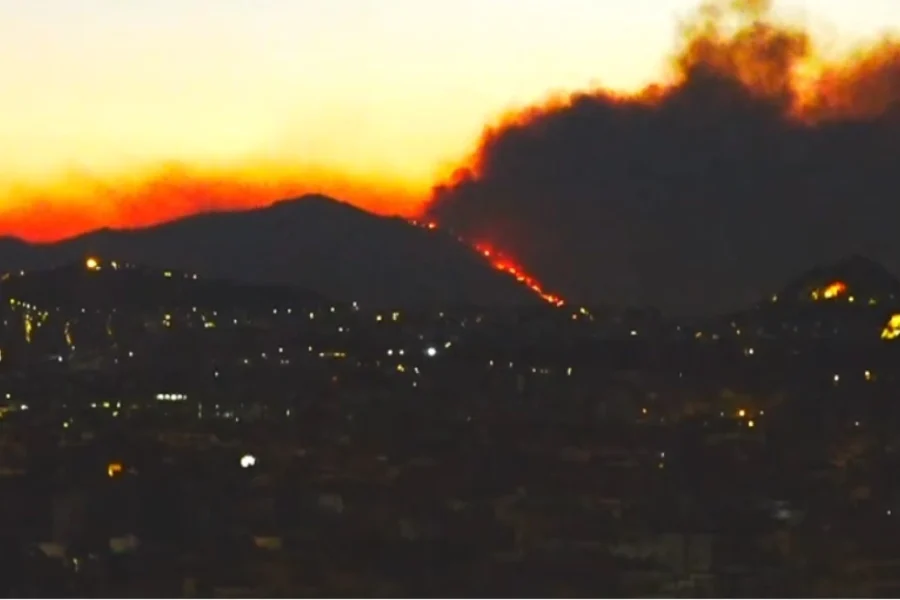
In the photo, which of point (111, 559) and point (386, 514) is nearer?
point (111, 559)

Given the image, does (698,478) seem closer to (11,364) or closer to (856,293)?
(11,364)

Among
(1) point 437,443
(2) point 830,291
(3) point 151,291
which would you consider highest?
(2) point 830,291

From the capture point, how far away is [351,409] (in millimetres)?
18234

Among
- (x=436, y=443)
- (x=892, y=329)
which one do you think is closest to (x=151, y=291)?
(x=436, y=443)

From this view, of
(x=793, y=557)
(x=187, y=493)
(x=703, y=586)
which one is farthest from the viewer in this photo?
(x=187, y=493)

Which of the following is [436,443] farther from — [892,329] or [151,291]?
[892,329]

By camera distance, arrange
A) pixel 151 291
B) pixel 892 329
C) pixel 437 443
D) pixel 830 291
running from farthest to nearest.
Result: pixel 830 291
pixel 892 329
pixel 151 291
pixel 437 443

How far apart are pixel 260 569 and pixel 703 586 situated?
2.69 m

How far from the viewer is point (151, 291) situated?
1970 centimetres

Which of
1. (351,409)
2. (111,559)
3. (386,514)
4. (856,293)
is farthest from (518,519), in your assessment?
(856,293)

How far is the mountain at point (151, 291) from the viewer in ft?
61.6

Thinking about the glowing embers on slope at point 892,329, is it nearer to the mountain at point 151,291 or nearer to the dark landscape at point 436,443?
the dark landscape at point 436,443

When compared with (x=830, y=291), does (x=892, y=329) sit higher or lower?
lower

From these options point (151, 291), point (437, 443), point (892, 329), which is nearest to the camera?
A: point (437, 443)
